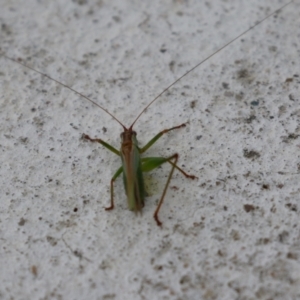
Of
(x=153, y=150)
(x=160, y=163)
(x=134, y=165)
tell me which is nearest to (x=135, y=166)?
(x=134, y=165)

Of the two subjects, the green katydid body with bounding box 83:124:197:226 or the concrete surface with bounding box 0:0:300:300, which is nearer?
the concrete surface with bounding box 0:0:300:300

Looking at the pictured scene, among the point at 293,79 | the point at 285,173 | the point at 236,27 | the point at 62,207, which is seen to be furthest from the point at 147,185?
the point at 236,27

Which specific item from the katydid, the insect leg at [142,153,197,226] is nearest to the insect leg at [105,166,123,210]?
the katydid

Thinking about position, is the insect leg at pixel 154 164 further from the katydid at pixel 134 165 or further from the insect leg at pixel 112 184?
the insect leg at pixel 112 184

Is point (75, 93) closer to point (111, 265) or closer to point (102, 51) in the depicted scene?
point (102, 51)

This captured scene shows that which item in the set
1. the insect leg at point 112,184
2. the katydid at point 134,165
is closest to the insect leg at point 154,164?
the katydid at point 134,165

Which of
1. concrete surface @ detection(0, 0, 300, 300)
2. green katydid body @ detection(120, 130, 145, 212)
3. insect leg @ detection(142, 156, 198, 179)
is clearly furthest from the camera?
insect leg @ detection(142, 156, 198, 179)

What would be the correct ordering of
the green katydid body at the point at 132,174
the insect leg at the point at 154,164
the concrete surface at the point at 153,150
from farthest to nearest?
the insect leg at the point at 154,164
the green katydid body at the point at 132,174
the concrete surface at the point at 153,150

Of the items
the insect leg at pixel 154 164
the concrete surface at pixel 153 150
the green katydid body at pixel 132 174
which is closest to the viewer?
the concrete surface at pixel 153 150

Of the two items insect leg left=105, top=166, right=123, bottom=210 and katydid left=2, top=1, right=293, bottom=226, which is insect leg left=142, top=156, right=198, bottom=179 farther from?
insect leg left=105, top=166, right=123, bottom=210
